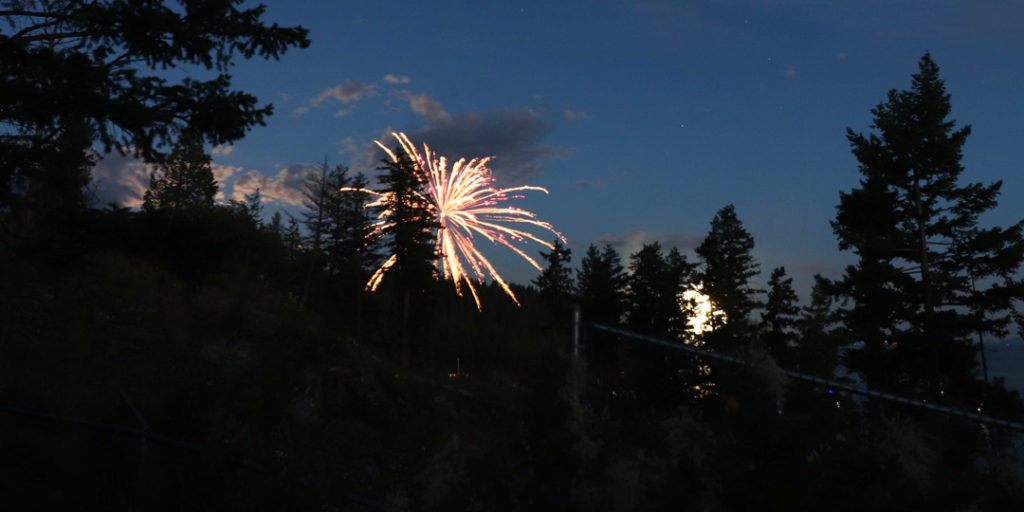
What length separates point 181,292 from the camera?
21125 mm

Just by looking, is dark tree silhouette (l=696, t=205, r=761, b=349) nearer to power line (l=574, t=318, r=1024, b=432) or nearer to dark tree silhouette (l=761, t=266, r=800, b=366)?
dark tree silhouette (l=761, t=266, r=800, b=366)

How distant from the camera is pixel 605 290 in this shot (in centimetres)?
4794

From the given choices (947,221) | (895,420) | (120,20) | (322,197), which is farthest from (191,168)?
(895,420)

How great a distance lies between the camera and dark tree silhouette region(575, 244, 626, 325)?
47375 mm

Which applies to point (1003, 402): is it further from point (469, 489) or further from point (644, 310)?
point (469, 489)

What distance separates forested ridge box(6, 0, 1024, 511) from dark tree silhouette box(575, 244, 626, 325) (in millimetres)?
10596

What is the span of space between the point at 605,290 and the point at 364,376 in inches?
1209

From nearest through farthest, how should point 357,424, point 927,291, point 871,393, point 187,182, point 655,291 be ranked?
1. point 871,393
2. point 357,424
3. point 927,291
4. point 655,291
5. point 187,182

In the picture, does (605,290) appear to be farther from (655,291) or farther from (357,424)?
(357,424)

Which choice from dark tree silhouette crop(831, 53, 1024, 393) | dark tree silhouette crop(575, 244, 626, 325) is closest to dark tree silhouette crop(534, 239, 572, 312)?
dark tree silhouette crop(575, 244, 626, 325)

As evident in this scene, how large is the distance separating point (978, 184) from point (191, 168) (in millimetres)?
51774

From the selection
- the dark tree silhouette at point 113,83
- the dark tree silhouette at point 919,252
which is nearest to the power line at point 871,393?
the dark tree silhouette at point 113,83

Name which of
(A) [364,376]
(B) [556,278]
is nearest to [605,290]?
(B) [556,278]

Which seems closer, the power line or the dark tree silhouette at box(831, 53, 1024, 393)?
the power line
